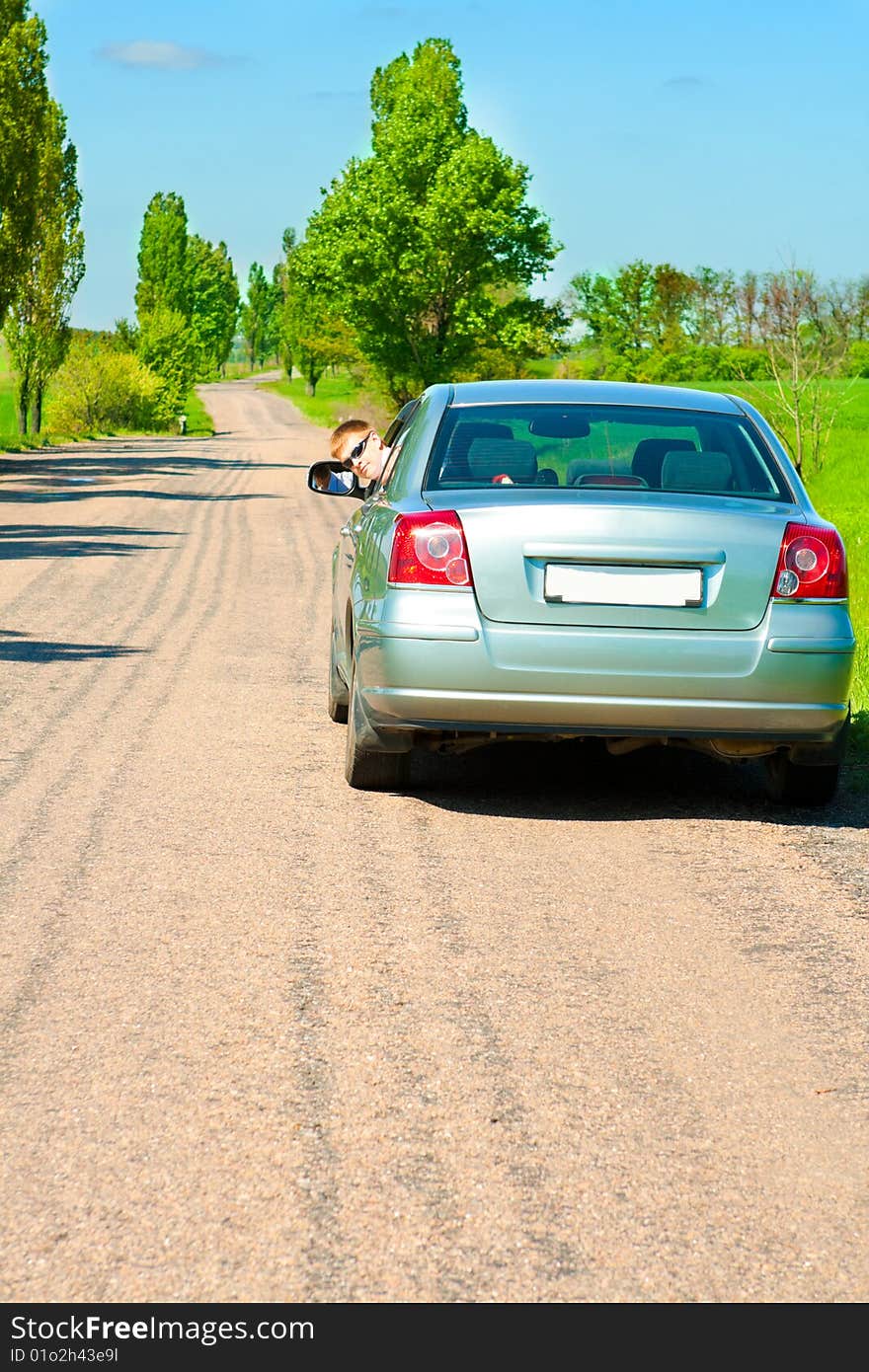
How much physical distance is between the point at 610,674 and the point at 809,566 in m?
0.88

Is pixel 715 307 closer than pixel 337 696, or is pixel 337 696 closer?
pixel 337 696

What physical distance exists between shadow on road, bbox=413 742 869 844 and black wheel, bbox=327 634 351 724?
56 centimetres

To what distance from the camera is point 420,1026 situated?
4.02 metres

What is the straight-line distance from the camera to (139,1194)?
3072 mm

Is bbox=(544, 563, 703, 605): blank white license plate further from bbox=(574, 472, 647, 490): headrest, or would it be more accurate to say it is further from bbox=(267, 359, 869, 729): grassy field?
bbox=(267, 359, 869, 729): grassy field

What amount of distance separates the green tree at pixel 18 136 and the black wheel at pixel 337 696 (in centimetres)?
2816

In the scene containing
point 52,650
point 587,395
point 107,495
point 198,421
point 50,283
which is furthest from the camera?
point 198,421

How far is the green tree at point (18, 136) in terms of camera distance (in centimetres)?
3325

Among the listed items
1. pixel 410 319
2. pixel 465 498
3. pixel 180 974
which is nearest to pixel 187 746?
pixel 465 498

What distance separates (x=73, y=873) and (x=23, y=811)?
99cm

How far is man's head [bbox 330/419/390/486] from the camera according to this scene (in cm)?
938

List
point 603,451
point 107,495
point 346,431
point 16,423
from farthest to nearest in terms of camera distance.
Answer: point 16,423 < point 107,495 < point 346,431 < point 603,451

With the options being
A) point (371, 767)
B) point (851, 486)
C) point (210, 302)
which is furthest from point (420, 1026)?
point (210, 302)

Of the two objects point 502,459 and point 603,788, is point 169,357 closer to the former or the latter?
point 603,788
